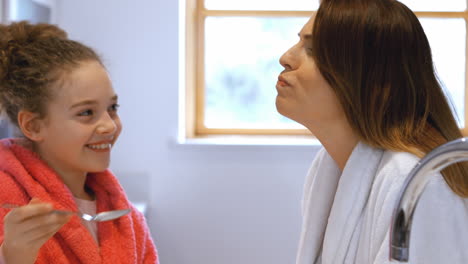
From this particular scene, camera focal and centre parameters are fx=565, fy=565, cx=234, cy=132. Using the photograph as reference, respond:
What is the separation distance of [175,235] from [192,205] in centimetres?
17

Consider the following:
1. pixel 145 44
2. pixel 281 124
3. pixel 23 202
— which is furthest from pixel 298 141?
pixel 23 202

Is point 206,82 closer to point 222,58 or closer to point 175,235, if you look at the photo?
point 222,58

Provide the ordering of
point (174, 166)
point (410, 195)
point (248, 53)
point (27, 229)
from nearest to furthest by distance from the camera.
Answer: point (410, 195), point (27, 229), point (174, 166), point (248, 53)

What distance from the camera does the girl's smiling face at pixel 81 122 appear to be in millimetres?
1118

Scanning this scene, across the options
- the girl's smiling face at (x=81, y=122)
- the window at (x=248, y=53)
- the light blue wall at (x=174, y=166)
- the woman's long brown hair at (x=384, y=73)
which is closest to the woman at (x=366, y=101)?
the woman's long brown hair at (x=384, y=73)

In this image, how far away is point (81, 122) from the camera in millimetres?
1118

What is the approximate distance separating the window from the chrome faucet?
2.35 metres

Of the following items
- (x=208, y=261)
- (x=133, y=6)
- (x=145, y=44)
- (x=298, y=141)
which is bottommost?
(x=208, y=261)

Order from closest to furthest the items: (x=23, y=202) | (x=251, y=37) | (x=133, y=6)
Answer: (x=23, y=202) → (x=133, y=6) → (x=251, y=37)

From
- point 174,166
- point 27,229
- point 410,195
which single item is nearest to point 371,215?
point 410,195

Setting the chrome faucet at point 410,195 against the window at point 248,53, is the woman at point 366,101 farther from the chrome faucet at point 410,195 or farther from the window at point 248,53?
the window at point 248,53

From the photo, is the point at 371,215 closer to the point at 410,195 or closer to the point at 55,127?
the point at 410,195

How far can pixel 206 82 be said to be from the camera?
9.86 feet

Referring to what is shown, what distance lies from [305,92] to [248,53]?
1859 mm
